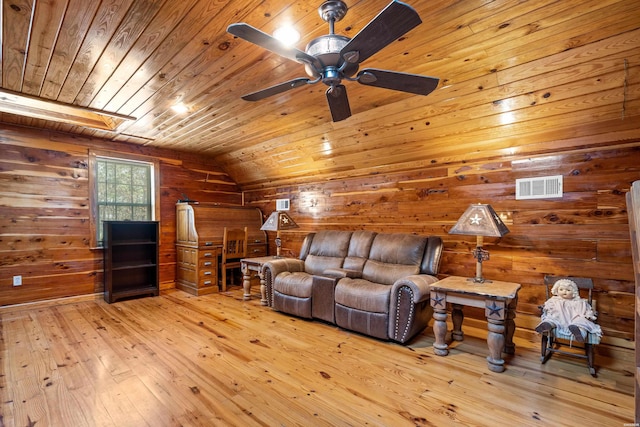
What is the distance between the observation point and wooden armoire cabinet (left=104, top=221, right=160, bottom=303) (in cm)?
452

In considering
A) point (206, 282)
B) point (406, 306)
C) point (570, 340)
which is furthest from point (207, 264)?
point (570, 340)

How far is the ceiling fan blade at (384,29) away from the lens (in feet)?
4.10

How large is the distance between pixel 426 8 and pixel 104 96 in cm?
311

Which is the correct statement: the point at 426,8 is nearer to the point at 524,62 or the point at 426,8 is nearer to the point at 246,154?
the point at 524,62

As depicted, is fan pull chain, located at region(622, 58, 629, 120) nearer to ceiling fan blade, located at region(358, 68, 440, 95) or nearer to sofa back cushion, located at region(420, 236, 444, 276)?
ceiling fan blade, located at region(358, 68, 440, 95)

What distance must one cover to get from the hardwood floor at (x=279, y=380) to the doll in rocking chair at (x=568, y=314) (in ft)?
1.10

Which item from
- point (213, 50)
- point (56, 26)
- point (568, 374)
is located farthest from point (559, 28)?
point (56, 26)

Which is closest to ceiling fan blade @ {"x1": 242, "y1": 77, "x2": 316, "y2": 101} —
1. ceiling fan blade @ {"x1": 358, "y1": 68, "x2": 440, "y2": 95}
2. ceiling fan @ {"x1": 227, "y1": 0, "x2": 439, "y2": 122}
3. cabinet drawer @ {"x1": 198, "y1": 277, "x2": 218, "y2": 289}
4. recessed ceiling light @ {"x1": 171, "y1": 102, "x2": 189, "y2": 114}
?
ceiling fan @ {"x1": 227, "y1": 0, "x2": 439, "y2": 122}

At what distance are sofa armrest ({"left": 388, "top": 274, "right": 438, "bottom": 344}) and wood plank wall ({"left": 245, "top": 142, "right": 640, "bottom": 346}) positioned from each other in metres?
0.90

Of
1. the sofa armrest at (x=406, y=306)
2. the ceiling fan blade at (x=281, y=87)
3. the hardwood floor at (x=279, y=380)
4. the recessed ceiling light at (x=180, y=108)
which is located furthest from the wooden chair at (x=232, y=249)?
the ceiling fan blade at (x=281, y=87)

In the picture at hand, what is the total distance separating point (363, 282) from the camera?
341cm

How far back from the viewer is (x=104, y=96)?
125 inches

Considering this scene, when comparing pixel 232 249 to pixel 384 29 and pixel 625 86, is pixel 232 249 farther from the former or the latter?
pixel 625 86

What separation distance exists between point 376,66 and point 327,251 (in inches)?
96.5
